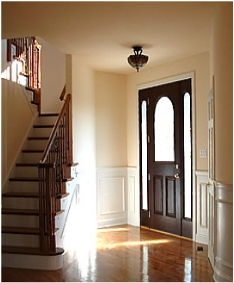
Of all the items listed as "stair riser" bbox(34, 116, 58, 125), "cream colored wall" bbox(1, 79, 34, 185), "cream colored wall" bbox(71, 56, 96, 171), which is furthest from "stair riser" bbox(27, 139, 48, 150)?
"cream colored wall" bbox(71, 56, 96, 171)

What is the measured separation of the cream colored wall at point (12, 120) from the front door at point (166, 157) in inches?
73.9

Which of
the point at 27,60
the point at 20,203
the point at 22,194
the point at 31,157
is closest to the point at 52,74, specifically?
the point at 27,60

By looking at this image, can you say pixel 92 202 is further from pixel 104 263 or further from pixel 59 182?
pixel 104 263

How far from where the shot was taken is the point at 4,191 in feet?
16.8

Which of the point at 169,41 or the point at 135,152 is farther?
the point at 135,152

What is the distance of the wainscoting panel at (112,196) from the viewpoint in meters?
6.21

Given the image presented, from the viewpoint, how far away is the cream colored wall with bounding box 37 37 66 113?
6.88 metres

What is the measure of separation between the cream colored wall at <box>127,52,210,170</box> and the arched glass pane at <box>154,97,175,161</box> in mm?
427

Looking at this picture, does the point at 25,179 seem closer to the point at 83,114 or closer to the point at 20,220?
the point at 20,220

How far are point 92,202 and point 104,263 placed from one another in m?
1.82

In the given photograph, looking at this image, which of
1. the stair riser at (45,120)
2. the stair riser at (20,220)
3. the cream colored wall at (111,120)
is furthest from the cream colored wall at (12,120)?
the cream colored wall at (111,120)

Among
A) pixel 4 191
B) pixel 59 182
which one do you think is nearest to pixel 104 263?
pixel 59 182

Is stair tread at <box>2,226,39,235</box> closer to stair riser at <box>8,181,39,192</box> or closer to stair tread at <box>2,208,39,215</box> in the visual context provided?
stair tread at <box>2,208,39,215</box>

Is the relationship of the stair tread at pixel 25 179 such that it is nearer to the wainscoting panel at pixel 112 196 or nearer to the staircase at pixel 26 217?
the staircase at pixel 26 217
